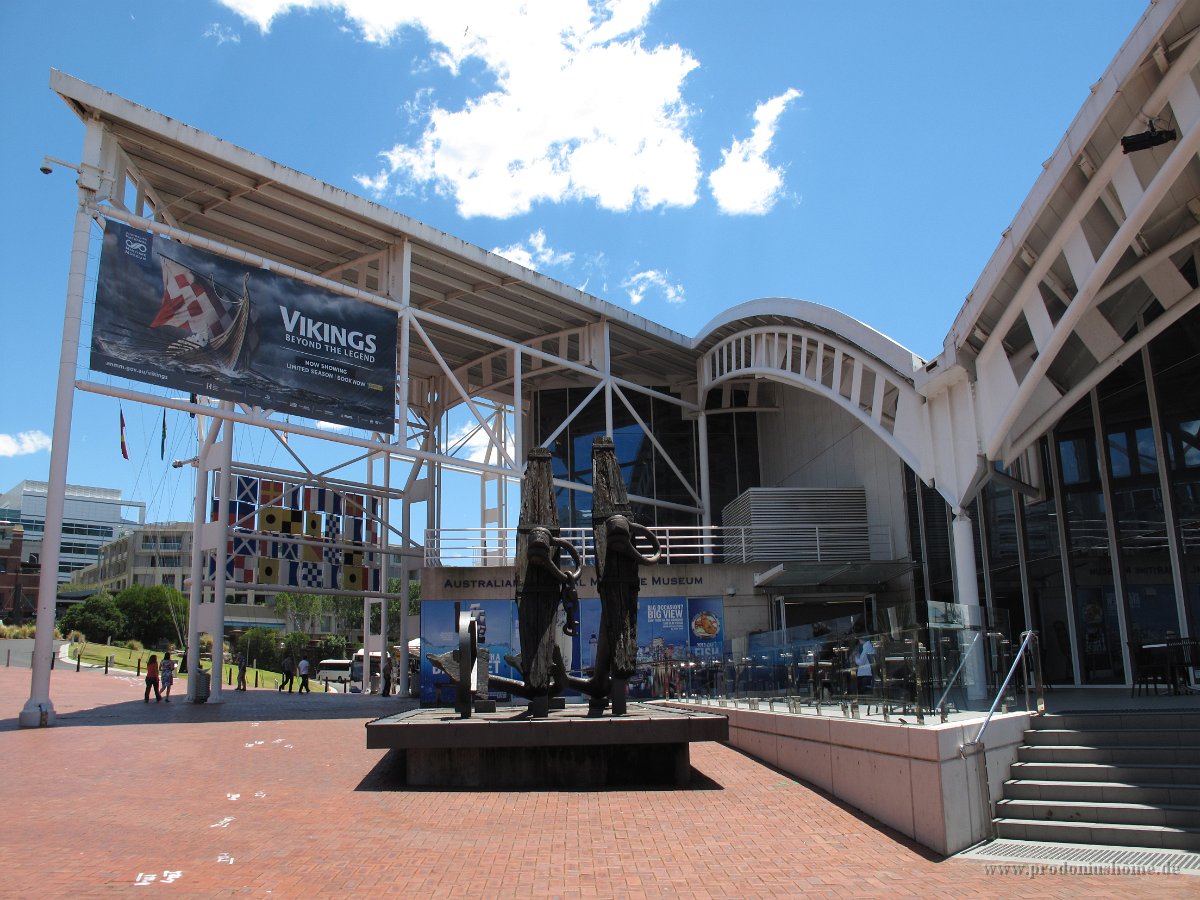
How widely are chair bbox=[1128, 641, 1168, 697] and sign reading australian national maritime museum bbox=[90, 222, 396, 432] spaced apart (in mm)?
16997

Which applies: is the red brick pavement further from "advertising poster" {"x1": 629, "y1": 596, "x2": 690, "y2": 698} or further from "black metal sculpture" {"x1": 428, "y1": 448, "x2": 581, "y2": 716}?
"advertising poster" {"x1": 629, "y1": 596, "x2": 690, "y2": 698}

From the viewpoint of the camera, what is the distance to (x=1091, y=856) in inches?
313

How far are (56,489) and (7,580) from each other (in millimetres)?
82612

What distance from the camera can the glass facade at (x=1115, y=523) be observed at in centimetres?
1553

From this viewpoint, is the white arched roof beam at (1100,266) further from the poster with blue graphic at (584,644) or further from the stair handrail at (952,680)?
the poster with blue graphic at (584,644)

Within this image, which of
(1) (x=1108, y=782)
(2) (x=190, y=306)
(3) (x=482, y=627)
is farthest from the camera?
(3) (x=482, y=627)

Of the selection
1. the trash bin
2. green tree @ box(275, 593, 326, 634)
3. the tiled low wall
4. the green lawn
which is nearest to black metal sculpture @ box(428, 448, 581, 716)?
the tiled low wall

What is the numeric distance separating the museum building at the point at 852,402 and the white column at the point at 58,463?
0.17 m

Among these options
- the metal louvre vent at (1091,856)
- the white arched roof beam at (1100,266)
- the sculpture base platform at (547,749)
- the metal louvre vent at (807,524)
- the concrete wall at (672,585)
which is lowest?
the metal louvre vent at (1091,856)

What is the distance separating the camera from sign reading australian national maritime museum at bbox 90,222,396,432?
68.0ft

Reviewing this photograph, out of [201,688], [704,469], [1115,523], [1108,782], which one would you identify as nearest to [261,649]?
[704,469]

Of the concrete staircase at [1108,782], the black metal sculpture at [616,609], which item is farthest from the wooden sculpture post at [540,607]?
the concrete staircase at [1108,782]

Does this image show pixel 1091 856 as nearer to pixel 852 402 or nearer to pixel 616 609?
pixel 616 609

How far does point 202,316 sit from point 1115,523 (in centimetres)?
1846
